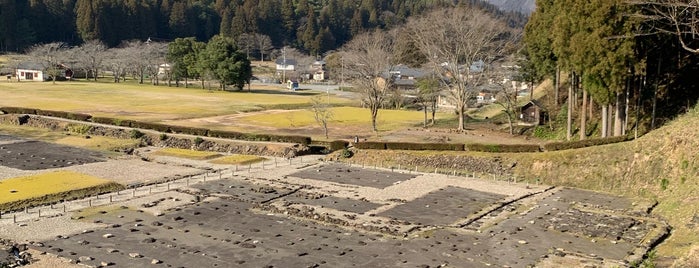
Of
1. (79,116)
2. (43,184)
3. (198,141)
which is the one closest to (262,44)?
(79,116)

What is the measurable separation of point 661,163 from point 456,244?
13434 millimetres

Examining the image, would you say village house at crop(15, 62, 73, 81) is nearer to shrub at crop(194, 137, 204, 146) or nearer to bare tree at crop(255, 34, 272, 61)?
bare tree at crop(255, 34, 272, 61)

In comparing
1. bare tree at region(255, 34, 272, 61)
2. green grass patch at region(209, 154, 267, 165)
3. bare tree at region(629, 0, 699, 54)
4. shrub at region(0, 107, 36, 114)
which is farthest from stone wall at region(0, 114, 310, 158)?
bare tree at region(255, 34, 272, 61)

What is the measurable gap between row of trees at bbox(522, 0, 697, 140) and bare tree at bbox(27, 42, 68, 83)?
2786 inches

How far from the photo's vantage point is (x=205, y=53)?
80875 mm

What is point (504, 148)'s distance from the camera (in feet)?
120

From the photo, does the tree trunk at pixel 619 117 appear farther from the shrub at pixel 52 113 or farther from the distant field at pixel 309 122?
the shrub at pixel 52 113

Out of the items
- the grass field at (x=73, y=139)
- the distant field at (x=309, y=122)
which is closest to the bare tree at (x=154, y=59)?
the distant field at (x=309, y=122)

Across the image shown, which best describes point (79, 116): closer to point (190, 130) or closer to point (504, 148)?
point (190, 130)

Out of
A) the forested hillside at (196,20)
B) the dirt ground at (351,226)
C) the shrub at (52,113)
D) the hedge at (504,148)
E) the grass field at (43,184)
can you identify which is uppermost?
the forested hillside at (196,20)

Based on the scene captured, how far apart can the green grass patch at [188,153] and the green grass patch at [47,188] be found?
7738 mm

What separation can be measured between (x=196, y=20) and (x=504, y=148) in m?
106

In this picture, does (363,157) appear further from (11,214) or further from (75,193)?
(11,214)

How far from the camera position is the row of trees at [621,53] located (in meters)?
33.1
